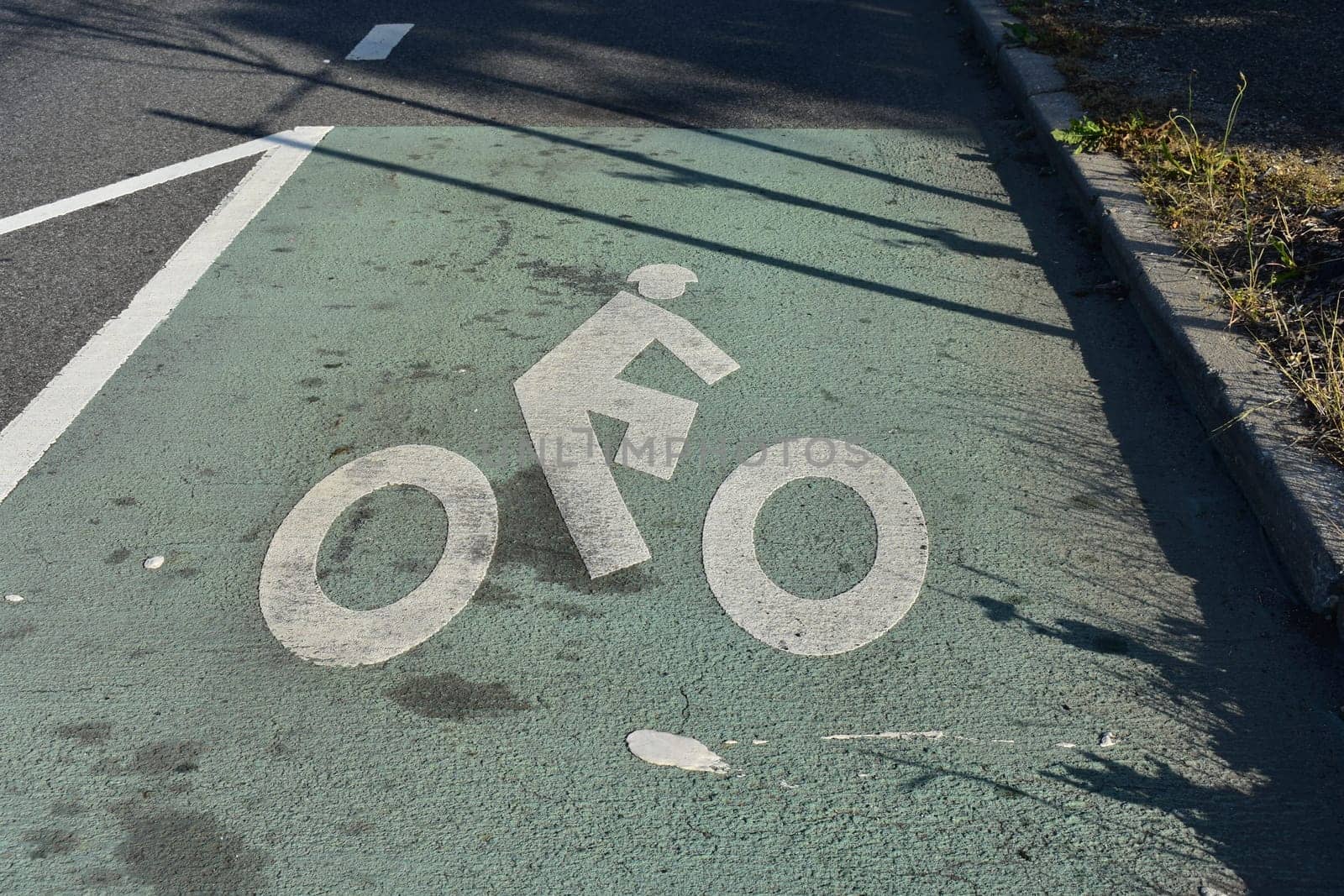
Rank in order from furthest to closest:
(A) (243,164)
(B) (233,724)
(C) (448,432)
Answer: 1. (A) (243,164)
2. (C) (448,432)
3. (B) (233,724)

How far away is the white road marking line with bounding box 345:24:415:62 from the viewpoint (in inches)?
333

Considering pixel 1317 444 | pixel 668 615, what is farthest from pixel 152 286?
pixel 1317 444

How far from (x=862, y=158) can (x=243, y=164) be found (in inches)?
A: 136

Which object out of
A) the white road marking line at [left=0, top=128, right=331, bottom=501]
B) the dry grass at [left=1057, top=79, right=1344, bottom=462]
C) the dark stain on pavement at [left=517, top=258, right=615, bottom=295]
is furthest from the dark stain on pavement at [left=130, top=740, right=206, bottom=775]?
the dry grass at [left=1057, top=79, right=1344, bottom=462]

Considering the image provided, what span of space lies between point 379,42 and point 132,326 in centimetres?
482

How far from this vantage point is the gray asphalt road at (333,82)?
561cm

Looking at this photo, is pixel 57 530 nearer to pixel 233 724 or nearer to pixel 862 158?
pixel 233 724

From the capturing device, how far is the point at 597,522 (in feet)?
A: 11.7

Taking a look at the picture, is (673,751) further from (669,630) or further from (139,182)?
(139,182)

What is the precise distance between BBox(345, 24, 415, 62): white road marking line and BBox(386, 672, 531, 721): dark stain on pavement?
653cm

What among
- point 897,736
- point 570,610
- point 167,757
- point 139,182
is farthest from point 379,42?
point 897,736

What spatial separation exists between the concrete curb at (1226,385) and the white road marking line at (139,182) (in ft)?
14.7

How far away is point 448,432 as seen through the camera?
4.01 m

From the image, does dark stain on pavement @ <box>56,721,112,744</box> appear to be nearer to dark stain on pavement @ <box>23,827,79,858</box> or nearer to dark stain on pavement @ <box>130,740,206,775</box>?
dark stain on pavement @ <box>130,740,206,775</box>
